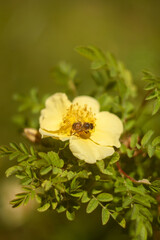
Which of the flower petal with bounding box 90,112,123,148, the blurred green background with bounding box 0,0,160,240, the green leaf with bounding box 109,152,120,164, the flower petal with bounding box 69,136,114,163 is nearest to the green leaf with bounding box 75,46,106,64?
the flower petal with bounding box 90,112,123,148

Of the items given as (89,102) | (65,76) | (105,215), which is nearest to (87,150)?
(105,215)

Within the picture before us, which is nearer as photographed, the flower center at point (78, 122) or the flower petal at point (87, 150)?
the flower petal at point (87, 150)

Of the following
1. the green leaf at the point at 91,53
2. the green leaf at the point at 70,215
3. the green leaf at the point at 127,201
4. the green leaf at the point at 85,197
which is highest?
the green leaf at the point at 91,53

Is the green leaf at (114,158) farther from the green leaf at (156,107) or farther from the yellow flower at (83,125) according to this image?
the green leaf at (156,107)

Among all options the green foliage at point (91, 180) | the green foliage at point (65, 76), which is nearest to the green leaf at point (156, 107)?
the green foliage at point (91, 180)

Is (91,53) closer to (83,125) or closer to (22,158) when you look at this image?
(83,125)

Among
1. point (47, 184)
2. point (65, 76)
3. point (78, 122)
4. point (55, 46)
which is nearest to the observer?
point (47, 184)

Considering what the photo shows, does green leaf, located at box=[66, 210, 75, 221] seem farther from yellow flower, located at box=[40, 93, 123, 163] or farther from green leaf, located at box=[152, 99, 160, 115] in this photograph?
green leaf, located at box=[152, 99, 160, 115]

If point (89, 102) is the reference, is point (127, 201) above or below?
below
